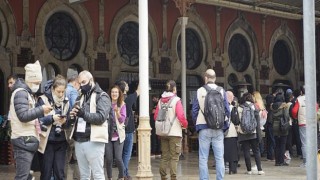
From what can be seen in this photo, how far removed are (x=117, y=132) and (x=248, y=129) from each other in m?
3.32

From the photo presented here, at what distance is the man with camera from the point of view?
6.02 m

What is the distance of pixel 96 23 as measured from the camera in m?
16.0

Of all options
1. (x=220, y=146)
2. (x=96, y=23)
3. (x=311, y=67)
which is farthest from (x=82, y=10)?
(x=311, y=67)

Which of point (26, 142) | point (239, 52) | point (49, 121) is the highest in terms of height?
point (239, 52)

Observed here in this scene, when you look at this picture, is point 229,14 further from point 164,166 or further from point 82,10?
point 164,166

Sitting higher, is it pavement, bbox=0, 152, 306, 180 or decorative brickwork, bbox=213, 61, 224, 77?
decorative brickwork, bbox=213, 61, 224, 77

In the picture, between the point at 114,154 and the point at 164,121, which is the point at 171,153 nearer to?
the point at 164,121

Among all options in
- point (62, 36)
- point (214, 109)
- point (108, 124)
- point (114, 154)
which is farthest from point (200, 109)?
point (62, 36)

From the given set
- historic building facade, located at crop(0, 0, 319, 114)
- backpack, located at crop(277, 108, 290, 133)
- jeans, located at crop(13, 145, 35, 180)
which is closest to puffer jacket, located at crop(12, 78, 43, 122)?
jeans, located at crop(13, 145, 35, 180)

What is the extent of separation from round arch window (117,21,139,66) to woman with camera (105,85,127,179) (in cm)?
824

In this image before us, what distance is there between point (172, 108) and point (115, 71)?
311 inches

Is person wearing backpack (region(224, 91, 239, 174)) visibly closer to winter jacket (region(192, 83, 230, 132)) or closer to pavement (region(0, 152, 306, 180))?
pavement (region(0, 152, 306, 180))

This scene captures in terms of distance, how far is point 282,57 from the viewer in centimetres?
2183

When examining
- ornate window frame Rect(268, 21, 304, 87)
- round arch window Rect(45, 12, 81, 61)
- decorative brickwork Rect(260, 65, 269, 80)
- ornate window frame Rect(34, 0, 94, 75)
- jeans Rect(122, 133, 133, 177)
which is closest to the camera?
jeans Rect(122, 133, 133, 177)
